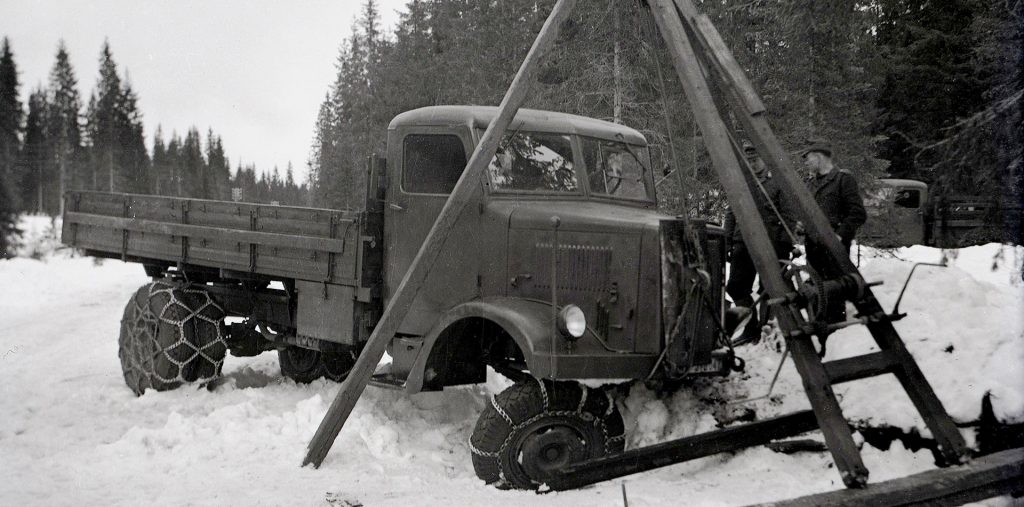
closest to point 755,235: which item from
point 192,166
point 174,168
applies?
point 174,168

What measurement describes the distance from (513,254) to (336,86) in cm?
2714

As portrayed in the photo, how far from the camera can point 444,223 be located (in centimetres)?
510

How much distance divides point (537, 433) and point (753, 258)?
1705 millimetres

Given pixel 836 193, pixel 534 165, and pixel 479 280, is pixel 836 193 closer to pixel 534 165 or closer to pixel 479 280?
pixel 534 165

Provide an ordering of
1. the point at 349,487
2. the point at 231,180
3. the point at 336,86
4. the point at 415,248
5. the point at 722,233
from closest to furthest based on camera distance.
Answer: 1. the point at 349,487
2. the point at 722,233
3. the point at 415,248
4. the point at 336,86
5. the point at 231,180

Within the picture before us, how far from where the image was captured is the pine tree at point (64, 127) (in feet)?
30.3

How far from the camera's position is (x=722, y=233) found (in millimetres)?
5258

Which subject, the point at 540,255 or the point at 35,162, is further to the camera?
the point at 35,162

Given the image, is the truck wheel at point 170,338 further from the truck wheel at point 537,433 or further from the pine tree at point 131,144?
the pine tree at point 131,144

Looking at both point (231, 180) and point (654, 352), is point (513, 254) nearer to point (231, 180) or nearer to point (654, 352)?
point (654, 352)

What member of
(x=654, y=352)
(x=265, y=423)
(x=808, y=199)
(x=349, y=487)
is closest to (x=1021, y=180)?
(x=808, y=199)

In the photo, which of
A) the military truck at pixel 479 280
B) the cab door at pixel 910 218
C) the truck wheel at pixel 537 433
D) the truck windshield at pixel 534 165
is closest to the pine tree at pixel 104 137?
the military truck at pixel 479 280

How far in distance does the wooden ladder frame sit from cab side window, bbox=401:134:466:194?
0.83 meters

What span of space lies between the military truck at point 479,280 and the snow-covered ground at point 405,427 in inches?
16.3
